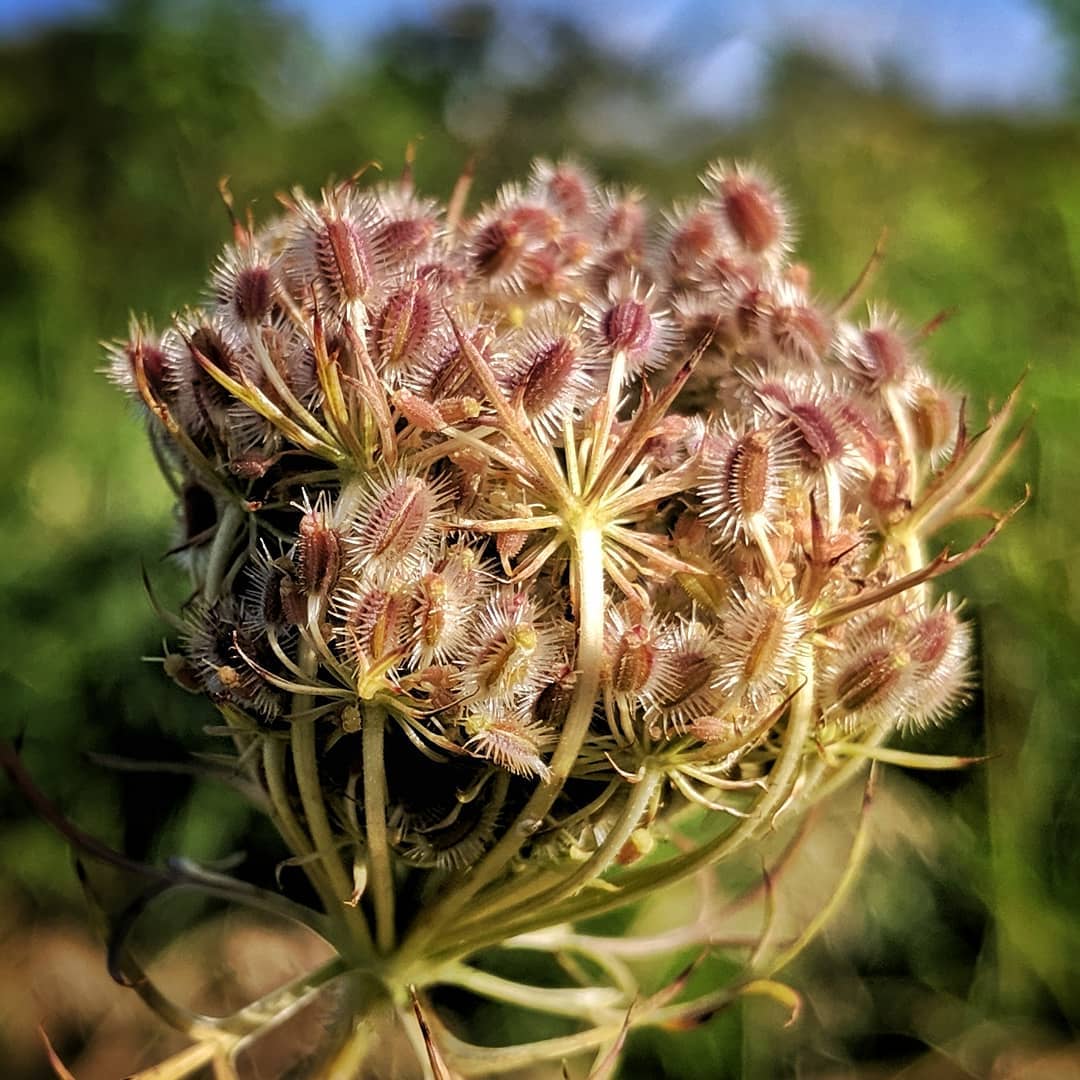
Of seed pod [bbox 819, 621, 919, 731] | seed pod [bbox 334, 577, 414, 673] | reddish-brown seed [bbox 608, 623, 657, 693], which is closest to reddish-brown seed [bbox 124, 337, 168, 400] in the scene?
seed pod [bbox 334, 577, 414, 673]

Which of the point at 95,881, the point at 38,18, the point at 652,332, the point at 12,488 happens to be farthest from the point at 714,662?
the point at 38,18

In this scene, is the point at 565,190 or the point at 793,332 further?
the point at 565,190

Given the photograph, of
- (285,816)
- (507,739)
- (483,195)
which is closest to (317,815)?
(285,816)

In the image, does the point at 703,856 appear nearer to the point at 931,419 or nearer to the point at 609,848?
the point at 609,848

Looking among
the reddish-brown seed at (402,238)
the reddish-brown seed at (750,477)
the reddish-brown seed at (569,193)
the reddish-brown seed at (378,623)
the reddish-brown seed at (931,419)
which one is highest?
the reddish-brown seed at (569,193)

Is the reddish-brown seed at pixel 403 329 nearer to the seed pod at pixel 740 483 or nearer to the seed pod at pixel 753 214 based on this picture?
the seed pod at pixel 740 483

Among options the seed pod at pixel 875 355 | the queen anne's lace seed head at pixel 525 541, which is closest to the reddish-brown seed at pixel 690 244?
the queen anne's lace seed head at pixel 525 541

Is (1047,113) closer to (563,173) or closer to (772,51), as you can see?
(772,51)
